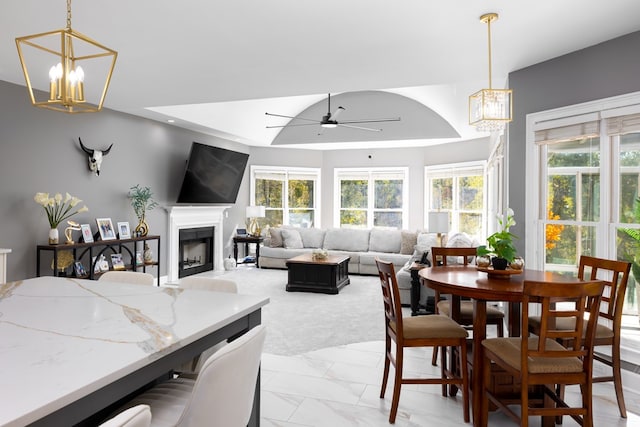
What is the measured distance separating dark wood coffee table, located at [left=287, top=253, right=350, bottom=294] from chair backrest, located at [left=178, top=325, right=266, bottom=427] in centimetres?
483

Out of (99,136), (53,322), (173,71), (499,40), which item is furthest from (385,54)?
(99,136)

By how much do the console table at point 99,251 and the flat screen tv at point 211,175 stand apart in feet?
3.63

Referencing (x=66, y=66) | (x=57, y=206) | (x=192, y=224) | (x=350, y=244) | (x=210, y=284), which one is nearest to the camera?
(x=66, y=66)

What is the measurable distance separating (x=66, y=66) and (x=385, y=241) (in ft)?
22.9

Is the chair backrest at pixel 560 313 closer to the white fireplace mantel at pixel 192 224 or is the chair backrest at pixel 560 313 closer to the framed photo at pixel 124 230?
the framed photo at pixel 124 230

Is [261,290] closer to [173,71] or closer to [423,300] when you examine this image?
[423,300]

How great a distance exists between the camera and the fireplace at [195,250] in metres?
7.34

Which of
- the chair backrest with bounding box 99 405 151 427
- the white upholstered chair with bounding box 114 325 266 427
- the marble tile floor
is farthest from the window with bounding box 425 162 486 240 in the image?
the chair backrest with bounding box 99 405 151 427

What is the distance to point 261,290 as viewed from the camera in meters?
6.39

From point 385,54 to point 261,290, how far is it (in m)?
4.07

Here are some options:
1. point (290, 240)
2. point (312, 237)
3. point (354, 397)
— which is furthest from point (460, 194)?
point (354, 397)

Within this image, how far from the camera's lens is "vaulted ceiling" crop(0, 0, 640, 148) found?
272 centimetres

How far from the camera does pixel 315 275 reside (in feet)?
20.9

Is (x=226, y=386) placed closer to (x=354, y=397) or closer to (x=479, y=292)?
(x=479, y=292)
